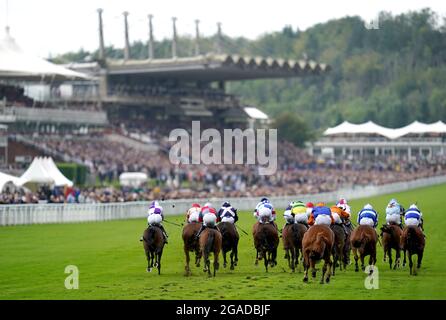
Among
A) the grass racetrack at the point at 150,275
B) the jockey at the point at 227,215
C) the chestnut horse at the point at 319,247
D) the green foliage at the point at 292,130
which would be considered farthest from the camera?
the green foliage at the point at 292,130

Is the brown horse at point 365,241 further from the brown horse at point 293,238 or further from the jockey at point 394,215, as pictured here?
the jockey at point 394,215

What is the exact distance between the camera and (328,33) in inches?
4653

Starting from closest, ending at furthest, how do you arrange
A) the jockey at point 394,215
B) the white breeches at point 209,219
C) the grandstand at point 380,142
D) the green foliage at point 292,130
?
1. the white breeches at point 209,219
2. the jockey at point 394,215
3. the grandstand at point 380,142
4. the green foliage at point 292,130

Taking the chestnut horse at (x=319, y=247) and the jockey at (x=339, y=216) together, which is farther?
the jockey at (x=339, y=216)

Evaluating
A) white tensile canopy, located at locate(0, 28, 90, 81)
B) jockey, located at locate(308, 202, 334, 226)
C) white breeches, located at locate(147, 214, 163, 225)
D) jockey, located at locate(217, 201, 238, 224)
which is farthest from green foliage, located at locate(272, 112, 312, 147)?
jockey, located at locate(308, 202, 334, 226)

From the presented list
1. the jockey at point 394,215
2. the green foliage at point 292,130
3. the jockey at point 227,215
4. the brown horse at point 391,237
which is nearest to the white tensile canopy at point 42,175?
the jockey at point 227,215

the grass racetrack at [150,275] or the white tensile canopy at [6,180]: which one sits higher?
the white tensile canopy at [6,180]

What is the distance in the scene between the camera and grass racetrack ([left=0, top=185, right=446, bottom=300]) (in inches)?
652

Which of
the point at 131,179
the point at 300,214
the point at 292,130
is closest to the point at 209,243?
the point at 300,214

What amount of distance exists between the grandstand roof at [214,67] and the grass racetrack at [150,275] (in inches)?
1389

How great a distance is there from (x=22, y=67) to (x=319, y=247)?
36.0 meters

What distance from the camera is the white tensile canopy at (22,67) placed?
5122 cm
